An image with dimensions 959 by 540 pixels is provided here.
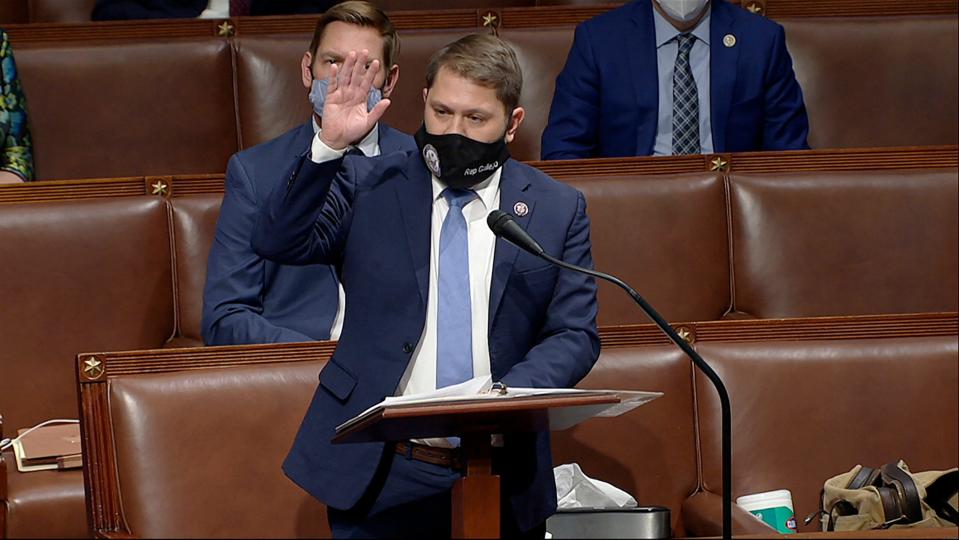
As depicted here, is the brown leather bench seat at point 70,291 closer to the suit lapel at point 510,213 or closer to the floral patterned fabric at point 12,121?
the floral patterned fabric at point 12,121

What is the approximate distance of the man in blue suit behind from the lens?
4.04 ft

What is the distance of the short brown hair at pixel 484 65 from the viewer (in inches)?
39.4

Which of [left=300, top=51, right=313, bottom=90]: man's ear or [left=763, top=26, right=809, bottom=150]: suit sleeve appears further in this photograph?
[left=763, top=26, right=809, bottom=150]: suit sleeve

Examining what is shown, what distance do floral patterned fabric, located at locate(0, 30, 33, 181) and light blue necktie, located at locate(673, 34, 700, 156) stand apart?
2.35ft

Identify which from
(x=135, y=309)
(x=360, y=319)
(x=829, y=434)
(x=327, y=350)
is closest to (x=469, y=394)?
(x=360, y=319)

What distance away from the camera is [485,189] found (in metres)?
1.02

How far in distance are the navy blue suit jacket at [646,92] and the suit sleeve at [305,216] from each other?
2.20 feet

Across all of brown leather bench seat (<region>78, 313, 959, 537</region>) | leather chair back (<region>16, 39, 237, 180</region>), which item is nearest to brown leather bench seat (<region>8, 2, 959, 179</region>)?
leather chair back (<region>16, 39, 237, 180</region>)

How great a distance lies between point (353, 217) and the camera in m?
1.00

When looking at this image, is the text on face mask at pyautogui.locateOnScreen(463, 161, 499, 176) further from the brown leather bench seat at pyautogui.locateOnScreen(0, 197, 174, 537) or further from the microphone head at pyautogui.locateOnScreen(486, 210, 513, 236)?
the brown leather bench seat at pyautogui.locateOnScreen(0, 197, 174, 537)

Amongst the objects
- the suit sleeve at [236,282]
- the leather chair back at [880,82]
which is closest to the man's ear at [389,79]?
the suit sleeve at [236,282]

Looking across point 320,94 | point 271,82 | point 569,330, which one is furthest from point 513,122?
point 271,82

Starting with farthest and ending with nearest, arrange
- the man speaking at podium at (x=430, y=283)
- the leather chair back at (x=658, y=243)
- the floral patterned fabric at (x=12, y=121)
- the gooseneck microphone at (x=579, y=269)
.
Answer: the floral patterned fabric at (x=12, y=121) → the leather chair back at (x=658, y=243) → the man speaking at podium at (x=430, y=283) → the gooseneck microphone at (x=579, y=269)

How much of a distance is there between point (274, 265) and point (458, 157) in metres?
0.35
